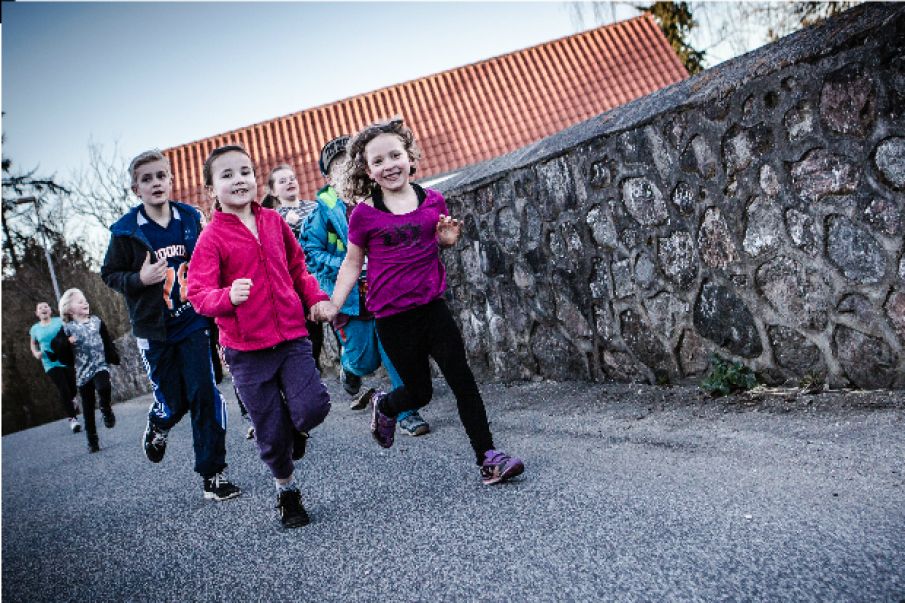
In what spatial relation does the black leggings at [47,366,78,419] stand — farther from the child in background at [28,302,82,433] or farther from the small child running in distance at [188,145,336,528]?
the small child running in distance at [188,145,336,528]

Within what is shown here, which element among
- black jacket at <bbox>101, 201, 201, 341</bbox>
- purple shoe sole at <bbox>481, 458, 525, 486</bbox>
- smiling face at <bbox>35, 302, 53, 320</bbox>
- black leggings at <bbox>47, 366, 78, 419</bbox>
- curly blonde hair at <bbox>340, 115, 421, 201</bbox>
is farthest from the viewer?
black leggings at <bbox>47, 366, 78, 419</bbox>

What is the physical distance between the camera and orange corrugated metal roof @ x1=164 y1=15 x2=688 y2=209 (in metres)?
19.3

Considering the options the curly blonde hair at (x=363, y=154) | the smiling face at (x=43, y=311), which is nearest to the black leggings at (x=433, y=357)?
the curly blonde hair at (x=363, y=154)

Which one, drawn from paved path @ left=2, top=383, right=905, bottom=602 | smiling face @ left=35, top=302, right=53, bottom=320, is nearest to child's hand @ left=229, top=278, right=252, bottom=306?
paved path @ left=2, top=383, right=905, bottom=602

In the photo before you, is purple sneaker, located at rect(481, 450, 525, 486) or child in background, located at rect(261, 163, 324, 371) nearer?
purple sneaker, located at rect(481, 450, 525, 486)

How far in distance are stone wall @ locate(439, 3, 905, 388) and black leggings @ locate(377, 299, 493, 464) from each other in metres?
1.62

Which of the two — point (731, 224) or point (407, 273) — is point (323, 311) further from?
point (731, 224)

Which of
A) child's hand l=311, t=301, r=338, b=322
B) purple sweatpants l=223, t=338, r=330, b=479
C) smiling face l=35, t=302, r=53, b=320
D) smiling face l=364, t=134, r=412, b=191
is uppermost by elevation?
smiling face l=364, t=134, r=412, b=191

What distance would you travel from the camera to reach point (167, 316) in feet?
13.9

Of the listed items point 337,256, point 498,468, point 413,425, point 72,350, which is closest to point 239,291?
point 498,468

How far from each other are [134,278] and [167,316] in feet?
0.95

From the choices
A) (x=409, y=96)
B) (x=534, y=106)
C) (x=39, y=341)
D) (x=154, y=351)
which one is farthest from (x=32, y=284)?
(x=154, y=351)

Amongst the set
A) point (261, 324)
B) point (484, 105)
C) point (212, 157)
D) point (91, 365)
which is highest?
point (484, 105)

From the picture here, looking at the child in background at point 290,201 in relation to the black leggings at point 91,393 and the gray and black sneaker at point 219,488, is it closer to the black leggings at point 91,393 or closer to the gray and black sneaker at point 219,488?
the gray and black sneaker at point 219,488
